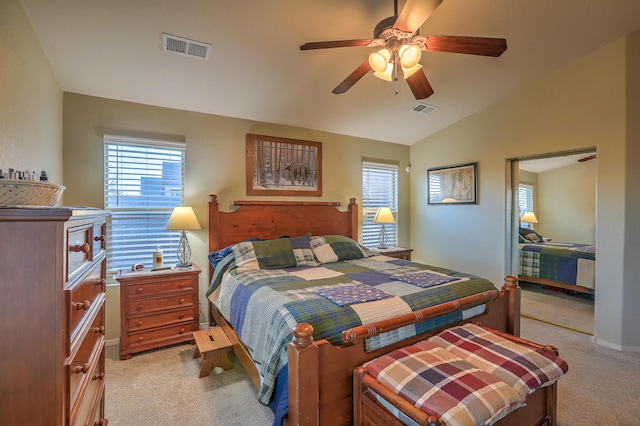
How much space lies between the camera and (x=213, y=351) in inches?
94.7

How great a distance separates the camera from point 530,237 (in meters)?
3.86

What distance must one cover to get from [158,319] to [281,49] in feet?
8.86

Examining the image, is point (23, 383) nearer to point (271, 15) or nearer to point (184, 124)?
point (271, 15)

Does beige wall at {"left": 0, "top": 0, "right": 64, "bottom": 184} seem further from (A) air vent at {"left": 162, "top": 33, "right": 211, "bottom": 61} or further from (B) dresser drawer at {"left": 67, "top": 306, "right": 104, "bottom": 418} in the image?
(B) dresser drawer at {"left": 67, "top": 306, "right": 104, "bottom": 418}

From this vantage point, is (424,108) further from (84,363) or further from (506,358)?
(84,363)

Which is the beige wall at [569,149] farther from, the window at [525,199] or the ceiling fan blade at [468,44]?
the ceiling fan blade at [468,44]

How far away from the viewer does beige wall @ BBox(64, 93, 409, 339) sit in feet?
9.41

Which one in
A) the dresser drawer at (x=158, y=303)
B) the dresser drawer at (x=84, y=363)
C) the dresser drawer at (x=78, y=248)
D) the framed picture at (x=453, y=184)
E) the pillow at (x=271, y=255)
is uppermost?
the framed picture at (x=453, y=184)

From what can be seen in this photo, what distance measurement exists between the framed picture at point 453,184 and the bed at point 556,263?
32.1 inches

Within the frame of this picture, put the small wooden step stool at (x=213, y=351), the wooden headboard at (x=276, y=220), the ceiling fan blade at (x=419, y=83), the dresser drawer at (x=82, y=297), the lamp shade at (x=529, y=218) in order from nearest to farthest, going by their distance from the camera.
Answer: the dresser drawer at (x=82, y=297) → the ceiling fan blade at (x=419, y=83) → the small wooden step stool at (x=213, y=351) → the wooden headboard at (x=276, y=220) → the lamp shade at (x=529, y=218)

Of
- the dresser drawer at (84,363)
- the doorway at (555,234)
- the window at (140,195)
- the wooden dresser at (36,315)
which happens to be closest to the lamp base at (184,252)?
the window at (140,195)

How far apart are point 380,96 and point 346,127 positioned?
0.79 metres

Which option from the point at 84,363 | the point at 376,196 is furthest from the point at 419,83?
the point at 376,196

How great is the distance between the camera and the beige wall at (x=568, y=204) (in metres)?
3.24
